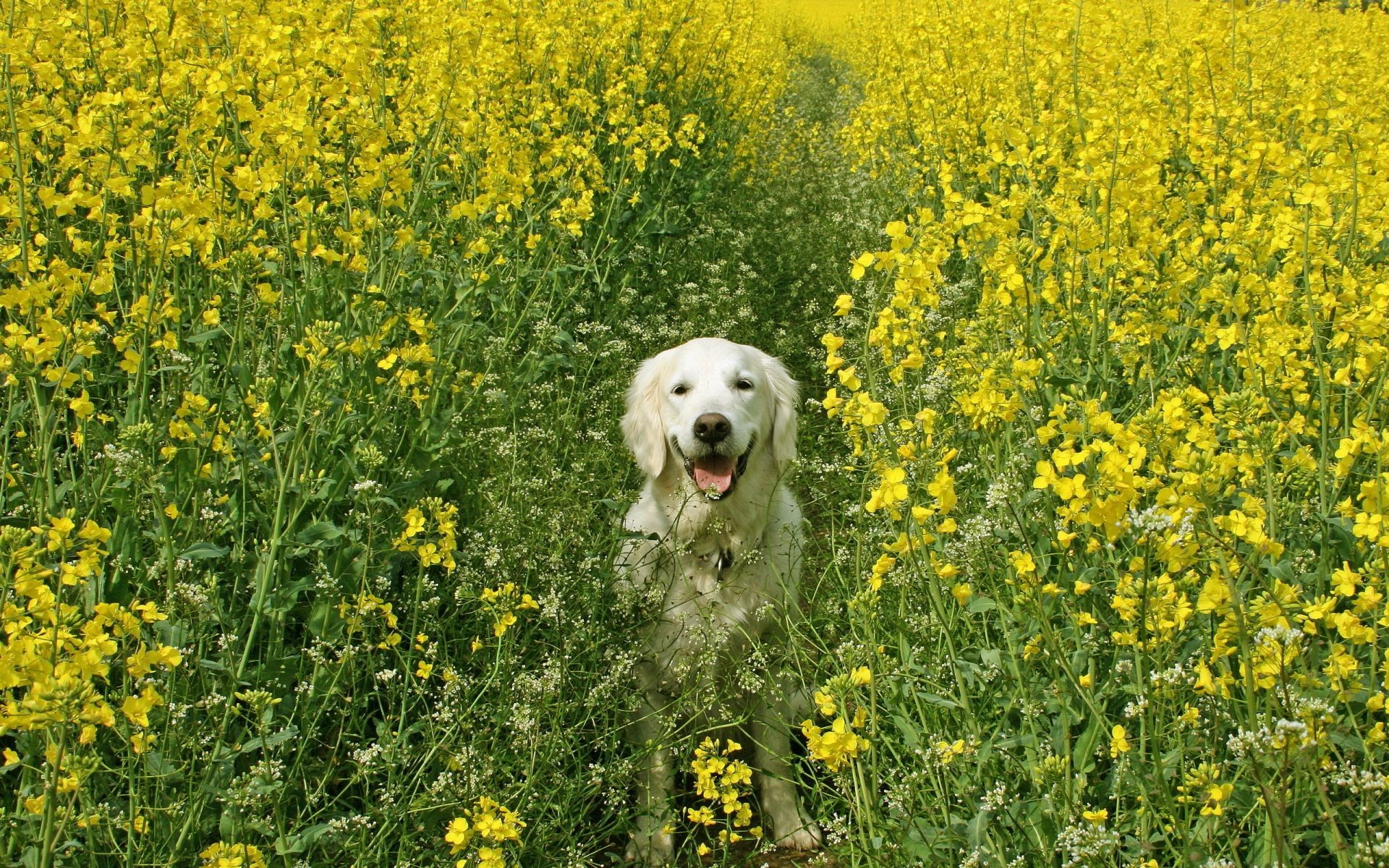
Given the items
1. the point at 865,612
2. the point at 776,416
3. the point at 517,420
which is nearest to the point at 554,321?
the point at 517,420

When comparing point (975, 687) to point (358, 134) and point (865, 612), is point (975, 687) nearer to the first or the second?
point (865, 612)

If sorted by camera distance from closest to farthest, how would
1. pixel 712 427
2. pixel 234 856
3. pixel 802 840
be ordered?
1. pixel 234 856
2. pixel 802 840
3. pixel 712 427

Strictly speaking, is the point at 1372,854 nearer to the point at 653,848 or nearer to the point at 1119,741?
the point at 1119,741

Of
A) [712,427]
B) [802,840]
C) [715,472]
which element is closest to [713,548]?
[715,472]

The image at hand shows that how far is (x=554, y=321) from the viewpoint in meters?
4.84

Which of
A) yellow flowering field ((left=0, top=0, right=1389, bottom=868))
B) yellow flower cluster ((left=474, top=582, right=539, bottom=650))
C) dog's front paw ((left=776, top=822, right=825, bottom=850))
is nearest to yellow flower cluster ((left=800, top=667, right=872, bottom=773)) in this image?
yellow flowering field ((left=0, top=0, right=1389, bottom=868))

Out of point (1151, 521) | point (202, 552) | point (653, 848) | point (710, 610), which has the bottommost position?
point (653, 848)

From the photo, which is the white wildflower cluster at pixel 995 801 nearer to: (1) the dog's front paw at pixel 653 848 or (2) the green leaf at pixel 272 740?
(1) the dog's front paw at pixel 653 848

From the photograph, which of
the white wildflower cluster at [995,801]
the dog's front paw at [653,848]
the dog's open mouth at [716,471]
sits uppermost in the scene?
the white wildflower cluster at [995,801]

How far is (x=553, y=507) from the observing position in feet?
10.7

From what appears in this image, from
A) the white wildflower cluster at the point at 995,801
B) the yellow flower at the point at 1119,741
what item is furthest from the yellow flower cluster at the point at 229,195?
the yellow flower at the point at 1119,741

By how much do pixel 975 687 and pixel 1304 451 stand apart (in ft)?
2.92

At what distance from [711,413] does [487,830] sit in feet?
5.59

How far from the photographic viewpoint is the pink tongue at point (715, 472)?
347 cm
